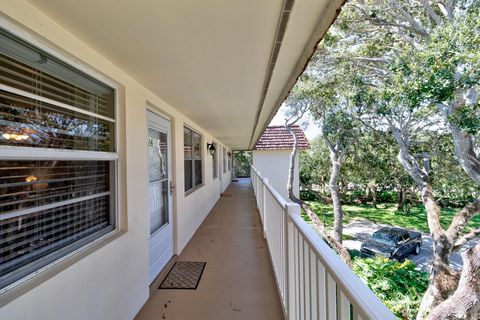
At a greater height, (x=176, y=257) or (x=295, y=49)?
(x=295, y=49)

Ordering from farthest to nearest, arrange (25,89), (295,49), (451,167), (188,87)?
(451,167)
(188,87)
(295,49)
(25,89)

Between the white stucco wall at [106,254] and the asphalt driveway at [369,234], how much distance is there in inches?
449

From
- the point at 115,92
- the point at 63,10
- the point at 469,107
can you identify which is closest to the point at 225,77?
the point at 115,92

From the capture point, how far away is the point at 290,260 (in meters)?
2.01

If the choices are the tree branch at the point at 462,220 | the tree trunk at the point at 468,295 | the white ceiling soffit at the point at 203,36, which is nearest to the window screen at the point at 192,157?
the white ceiling soffit at the point at 203,36

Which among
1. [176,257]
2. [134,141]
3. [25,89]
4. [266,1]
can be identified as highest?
[266,1]

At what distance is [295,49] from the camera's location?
1.74 metres

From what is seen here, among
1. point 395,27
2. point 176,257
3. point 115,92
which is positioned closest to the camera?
point 115,92

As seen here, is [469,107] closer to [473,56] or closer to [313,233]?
[473,56]

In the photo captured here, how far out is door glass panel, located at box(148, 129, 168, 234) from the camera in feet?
A: 10.2

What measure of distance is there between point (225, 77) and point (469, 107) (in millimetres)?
4736

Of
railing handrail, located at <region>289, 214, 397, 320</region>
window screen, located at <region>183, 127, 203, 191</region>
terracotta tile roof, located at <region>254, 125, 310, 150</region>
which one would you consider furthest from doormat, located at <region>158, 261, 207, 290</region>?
terracotta tile roof, located at <region>254, 125, 310, 150</region>

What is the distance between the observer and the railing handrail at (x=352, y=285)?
0.71 meters

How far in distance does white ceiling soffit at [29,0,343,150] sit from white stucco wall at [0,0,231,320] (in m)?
0.09
